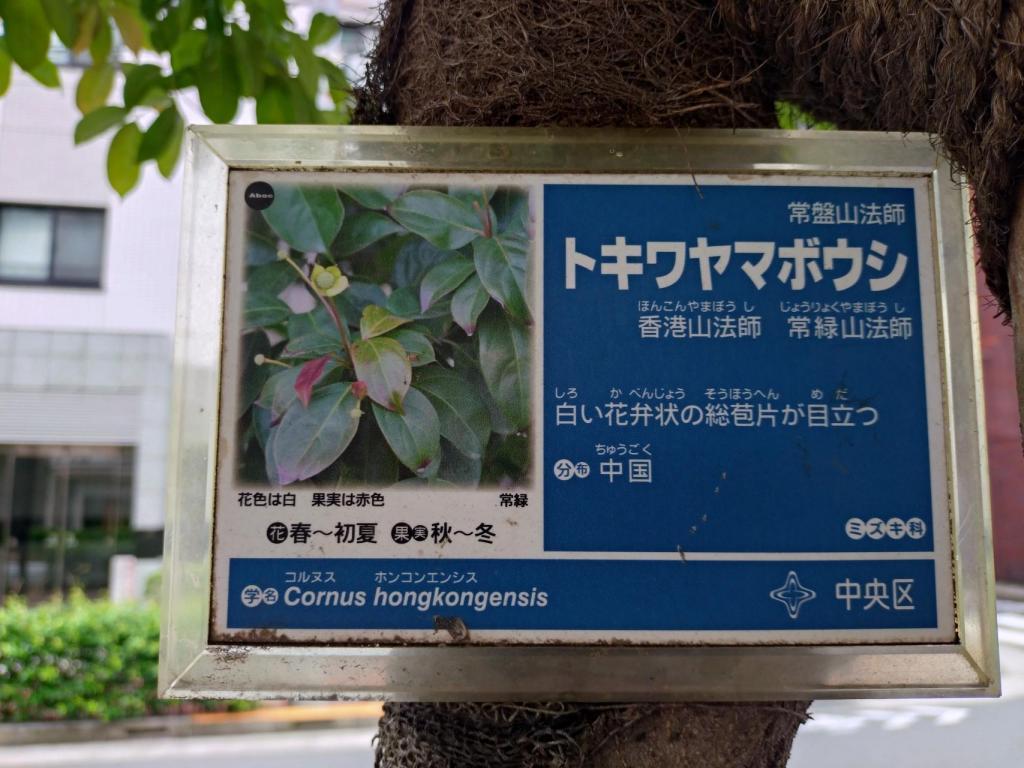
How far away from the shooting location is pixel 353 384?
1342 mm

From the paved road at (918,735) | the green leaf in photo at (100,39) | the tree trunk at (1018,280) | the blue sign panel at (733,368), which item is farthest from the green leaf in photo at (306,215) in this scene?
the paved road at (918,735)

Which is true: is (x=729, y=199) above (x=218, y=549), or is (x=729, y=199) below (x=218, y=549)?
above

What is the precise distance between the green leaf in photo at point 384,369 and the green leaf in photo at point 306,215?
19 cm

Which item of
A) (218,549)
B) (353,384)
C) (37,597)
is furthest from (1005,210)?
(37,597)

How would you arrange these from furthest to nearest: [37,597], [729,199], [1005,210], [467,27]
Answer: [37,597]
[467,27]
[729,199]
[1005,210]

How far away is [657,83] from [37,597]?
12.2 m

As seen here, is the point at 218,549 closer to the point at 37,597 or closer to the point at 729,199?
the point at 729,199

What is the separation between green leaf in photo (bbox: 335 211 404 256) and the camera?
137cm

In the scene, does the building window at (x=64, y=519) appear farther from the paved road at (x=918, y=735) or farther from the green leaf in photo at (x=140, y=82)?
the green leaf in photo at (x=140, y=82)

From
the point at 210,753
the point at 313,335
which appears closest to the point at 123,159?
the point at 313,335

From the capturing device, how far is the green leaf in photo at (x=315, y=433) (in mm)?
1326

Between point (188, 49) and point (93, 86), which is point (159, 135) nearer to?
point (188, 49)

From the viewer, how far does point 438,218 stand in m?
1.38

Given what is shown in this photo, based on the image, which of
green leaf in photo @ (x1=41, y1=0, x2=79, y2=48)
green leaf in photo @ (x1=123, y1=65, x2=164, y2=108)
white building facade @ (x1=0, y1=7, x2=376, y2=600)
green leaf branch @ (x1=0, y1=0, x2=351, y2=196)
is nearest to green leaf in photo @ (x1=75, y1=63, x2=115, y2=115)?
green leaf branch @ (x1=0, y1=0, x2=351, y2=196)
